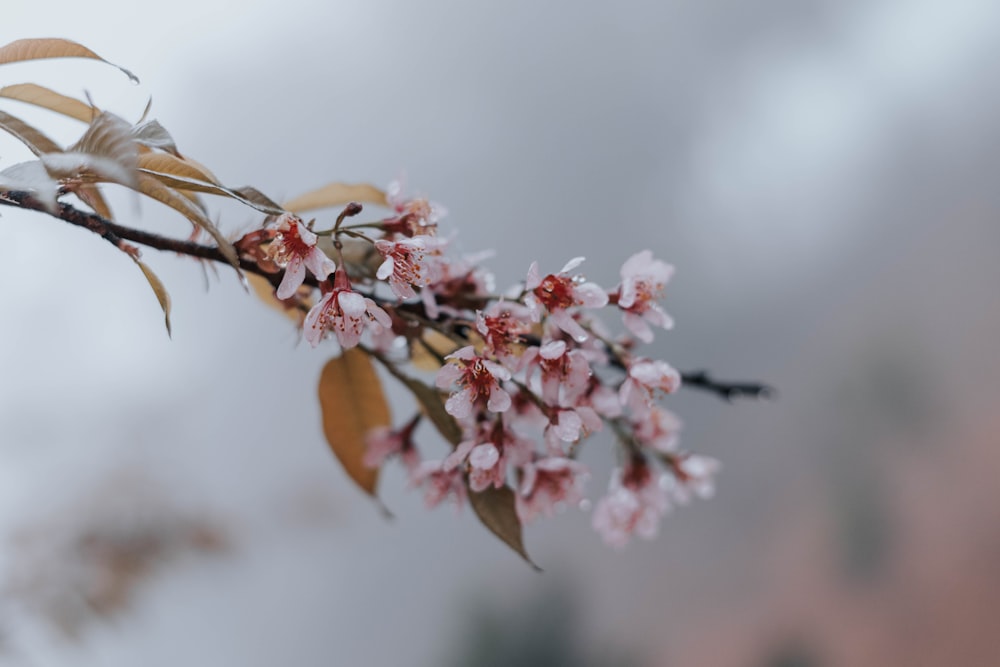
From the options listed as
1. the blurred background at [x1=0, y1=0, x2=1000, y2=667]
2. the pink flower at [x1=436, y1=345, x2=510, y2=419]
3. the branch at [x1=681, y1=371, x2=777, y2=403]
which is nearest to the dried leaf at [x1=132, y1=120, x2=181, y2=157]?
the pink flower at [x1=436, y1=345, x2=510, y2=419]

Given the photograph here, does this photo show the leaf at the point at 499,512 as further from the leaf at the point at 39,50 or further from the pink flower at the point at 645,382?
the leaf at the point at 39,50

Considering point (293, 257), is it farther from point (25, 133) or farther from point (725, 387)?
point (725, 387)

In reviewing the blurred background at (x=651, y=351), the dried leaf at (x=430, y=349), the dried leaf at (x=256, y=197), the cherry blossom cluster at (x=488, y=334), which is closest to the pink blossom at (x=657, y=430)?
the cherry blossom cluster at (x=488, y=334)

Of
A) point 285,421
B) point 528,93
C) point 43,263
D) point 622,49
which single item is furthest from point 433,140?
point 43,263

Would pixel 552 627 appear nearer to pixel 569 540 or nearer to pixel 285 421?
pixel 569 540

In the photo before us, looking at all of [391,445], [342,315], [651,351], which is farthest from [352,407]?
[651,351]

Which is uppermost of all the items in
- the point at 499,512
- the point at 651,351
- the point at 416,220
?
the point at 651,351
